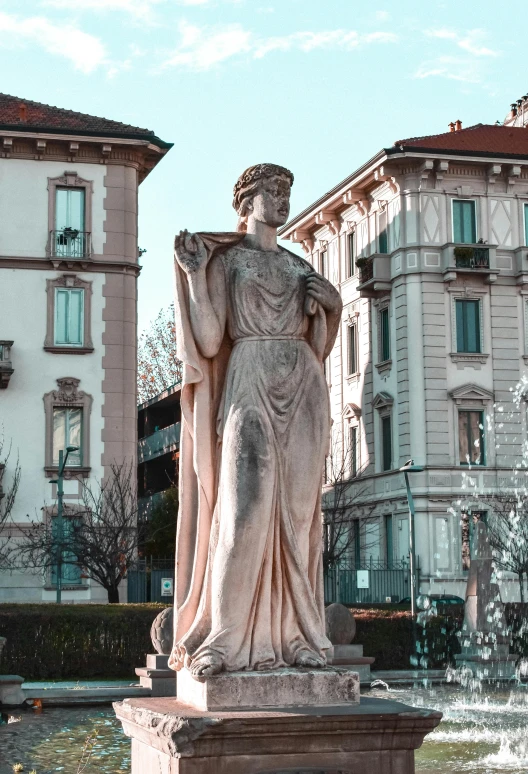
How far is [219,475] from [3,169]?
3925 cm

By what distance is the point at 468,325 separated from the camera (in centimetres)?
5088

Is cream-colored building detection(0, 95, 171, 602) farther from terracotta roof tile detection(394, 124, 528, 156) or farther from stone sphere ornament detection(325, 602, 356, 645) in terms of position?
stone sphere ornament detection(325, 602, 356, 645)

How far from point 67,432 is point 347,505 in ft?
47.7

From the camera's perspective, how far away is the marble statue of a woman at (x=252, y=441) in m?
5.85

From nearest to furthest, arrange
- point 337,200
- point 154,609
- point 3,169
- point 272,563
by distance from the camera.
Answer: point 272,563 < point 154,609 < point 3,169 < point 337,200

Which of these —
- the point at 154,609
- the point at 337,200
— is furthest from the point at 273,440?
the point at 337,200

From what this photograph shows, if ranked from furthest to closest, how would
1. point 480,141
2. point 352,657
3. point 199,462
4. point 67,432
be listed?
point 480,141
point 67,432
point 352,657
point 199,462

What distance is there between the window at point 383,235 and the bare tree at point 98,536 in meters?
16.3

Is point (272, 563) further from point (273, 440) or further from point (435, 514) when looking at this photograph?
point (435, 514)

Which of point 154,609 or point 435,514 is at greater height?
point 435,514

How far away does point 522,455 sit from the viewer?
1962 inches

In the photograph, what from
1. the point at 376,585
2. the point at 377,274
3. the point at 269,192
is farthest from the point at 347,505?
the point at 269,192

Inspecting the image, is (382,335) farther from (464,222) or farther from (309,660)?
(309,660)

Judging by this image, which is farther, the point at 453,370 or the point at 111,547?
the point at 453,370
